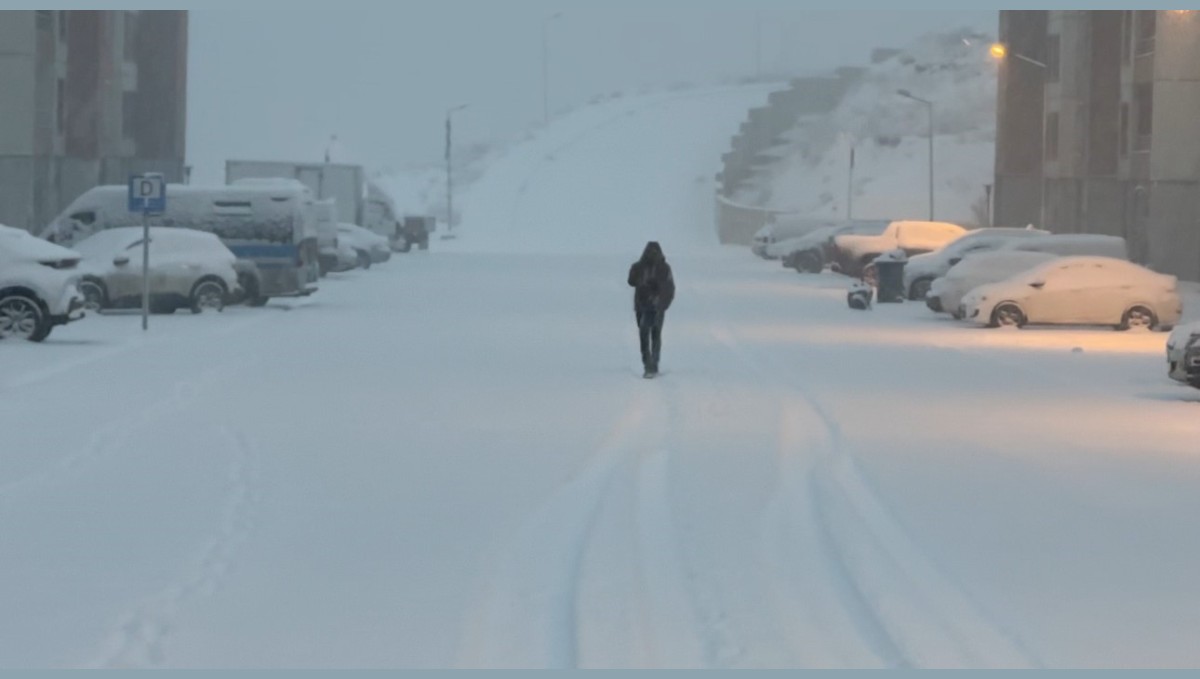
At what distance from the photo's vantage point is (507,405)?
2211 centimetres

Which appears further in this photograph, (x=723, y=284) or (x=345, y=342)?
(x=723, y=284)

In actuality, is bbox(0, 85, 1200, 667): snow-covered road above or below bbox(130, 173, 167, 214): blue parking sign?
below

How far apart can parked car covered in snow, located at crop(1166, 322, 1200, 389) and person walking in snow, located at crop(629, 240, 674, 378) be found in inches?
224

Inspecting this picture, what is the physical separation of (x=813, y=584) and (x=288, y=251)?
30684mm

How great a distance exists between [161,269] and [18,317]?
750 cm

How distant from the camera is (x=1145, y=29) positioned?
65438 mm

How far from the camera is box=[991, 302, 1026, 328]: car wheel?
124 ft

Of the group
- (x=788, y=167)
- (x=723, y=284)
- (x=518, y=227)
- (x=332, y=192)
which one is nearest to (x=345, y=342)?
(x=723, y=284)

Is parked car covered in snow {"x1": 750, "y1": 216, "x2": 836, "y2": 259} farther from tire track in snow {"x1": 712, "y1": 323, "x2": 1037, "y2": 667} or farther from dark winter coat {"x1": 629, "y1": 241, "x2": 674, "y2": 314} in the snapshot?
tire track in snow {"x1": 712, "y1": 323, "x2": 1037, "y2": 667}

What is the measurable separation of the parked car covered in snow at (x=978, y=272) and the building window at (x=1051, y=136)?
3814 centimetres

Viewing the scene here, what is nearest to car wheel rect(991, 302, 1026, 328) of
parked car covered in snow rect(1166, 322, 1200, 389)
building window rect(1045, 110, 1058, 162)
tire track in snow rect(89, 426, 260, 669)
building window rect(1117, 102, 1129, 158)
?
parked car covered in snow rect(1166, 322, 1200, 389)

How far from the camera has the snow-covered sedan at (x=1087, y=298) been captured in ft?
123

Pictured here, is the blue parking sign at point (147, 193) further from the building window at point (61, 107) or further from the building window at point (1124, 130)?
the building window at point (1124, 130)

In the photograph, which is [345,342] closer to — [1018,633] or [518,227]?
[1018,633]
